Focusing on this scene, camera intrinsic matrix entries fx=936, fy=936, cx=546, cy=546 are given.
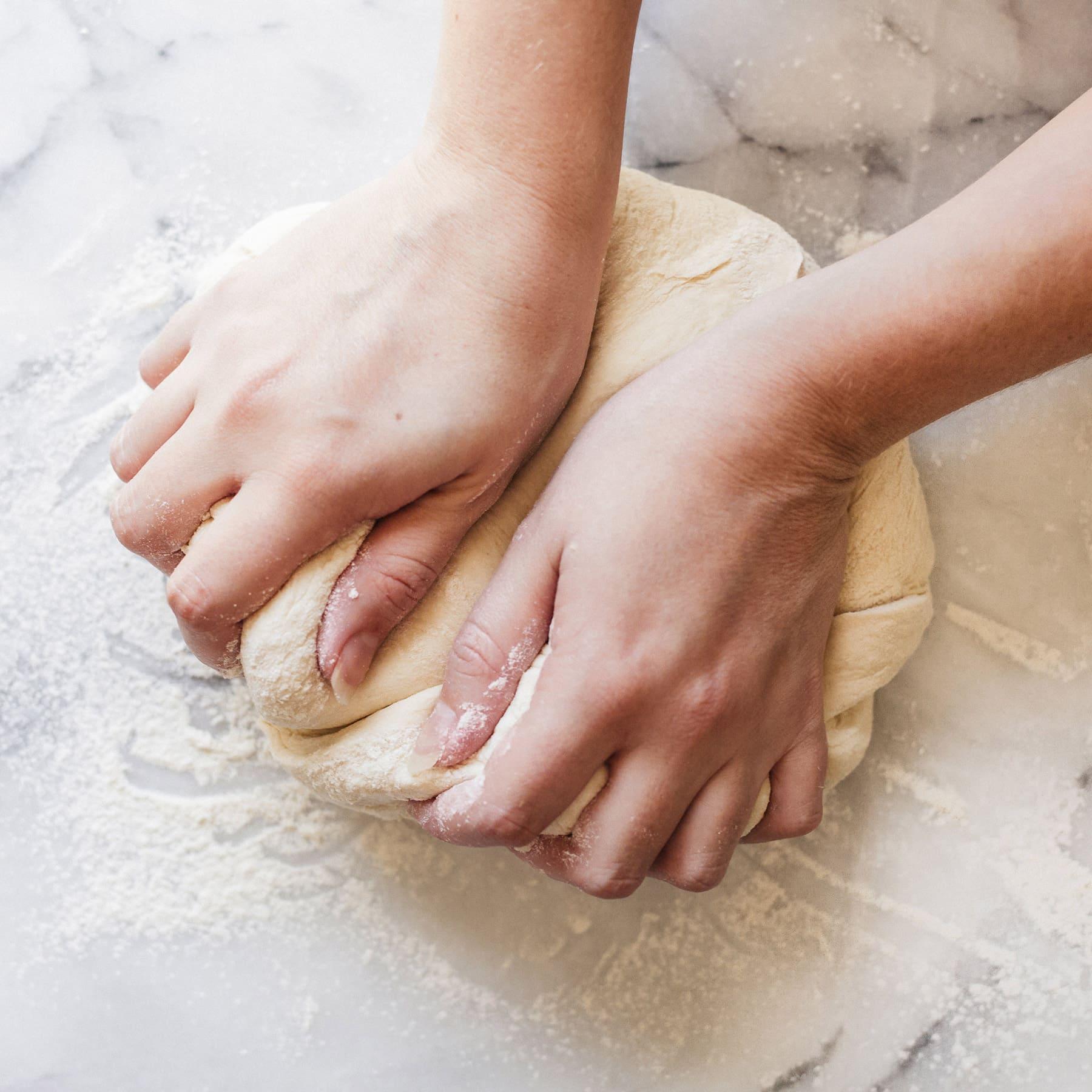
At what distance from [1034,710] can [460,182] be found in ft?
2.35

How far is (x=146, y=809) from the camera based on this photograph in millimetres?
889

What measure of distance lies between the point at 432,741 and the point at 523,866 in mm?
265

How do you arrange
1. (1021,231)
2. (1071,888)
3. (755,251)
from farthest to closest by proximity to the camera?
(1071,888) → (755,251) → (1021,231)

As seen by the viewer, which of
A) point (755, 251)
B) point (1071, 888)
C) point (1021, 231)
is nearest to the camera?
point (1021, 231)

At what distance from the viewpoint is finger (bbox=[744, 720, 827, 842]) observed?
77cm

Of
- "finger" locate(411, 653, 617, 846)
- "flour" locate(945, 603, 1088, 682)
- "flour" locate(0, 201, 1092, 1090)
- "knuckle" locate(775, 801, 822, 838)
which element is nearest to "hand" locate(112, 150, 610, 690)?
"finger" locate(411, 653, 617, 846)

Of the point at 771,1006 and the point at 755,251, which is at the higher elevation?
the point at 755,251

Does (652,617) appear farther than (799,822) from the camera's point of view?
No

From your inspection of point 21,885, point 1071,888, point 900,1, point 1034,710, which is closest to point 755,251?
point 900,1

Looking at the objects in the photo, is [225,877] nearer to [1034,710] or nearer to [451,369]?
[451,369]

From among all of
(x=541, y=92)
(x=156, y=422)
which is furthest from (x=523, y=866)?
(x=541, y=92)

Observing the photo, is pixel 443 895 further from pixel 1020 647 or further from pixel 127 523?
pixel 1020 647

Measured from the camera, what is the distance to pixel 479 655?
27.4 inches

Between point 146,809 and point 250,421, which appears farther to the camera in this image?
point 146,809
